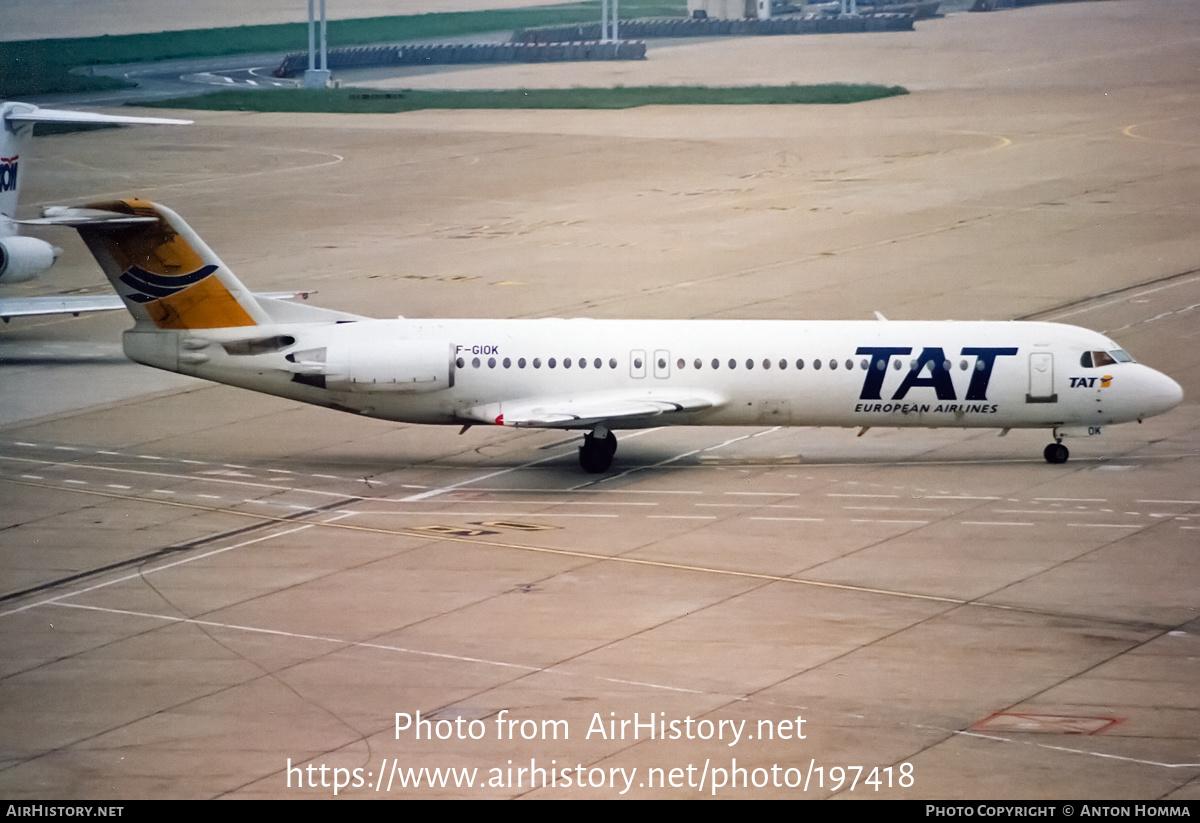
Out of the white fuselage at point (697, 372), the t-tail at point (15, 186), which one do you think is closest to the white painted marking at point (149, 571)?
the white fuselage at point (697, 372)

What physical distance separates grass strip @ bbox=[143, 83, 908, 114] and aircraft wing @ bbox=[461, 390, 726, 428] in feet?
206

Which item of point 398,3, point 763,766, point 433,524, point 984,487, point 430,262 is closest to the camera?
point 763,766

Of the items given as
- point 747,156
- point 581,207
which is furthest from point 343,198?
point 747,156

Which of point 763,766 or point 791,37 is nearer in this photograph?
point 763,766

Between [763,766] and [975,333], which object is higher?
[975,333]

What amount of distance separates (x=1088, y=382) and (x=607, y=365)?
10.2 m

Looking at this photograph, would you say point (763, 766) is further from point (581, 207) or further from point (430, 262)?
point (581, 207)

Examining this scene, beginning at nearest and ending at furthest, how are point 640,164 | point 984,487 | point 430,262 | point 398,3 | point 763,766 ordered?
point 763,766, point 984,487, point 430,262, point 640,164, point 398,3

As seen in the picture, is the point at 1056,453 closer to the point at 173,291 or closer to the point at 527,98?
the point at 173,291

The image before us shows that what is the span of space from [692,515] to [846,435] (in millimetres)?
7841

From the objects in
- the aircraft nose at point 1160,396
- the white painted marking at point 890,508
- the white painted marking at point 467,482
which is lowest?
the white painted marking at point 890,508

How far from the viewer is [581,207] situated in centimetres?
7069

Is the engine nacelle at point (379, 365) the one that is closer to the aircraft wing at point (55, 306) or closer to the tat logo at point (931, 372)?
the tat logo at point (931, 372)

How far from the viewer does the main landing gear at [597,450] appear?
1420 inches
